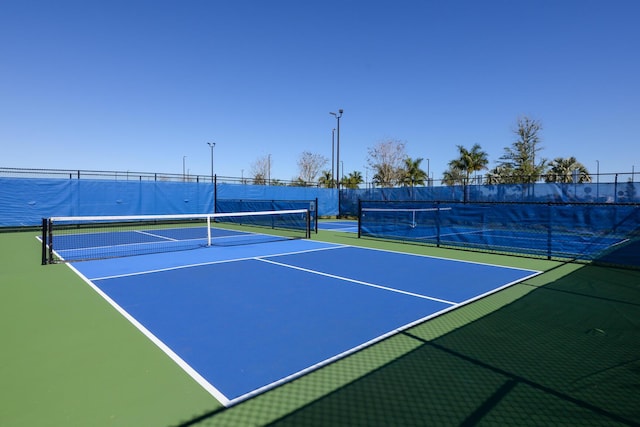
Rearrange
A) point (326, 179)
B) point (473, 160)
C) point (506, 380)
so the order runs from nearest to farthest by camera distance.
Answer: point (506, 380)
point (473, 160)
point (326, 179)

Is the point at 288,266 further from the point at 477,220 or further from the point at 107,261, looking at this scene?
the point at 477,220

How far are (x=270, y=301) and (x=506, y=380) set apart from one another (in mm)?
3535

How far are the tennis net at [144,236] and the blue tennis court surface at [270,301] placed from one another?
49.0 inches

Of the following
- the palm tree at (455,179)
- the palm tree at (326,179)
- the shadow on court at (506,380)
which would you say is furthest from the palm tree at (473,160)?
the shadow on court at (506,380)

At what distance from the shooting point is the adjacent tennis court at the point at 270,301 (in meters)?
3.85

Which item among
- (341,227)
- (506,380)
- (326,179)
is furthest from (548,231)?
(326,179)

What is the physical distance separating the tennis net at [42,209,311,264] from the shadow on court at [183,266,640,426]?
7.94m

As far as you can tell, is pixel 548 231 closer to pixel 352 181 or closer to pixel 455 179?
pixel 455 179

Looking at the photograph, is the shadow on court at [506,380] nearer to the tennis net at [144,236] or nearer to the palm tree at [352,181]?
the tennis net at [144,236]

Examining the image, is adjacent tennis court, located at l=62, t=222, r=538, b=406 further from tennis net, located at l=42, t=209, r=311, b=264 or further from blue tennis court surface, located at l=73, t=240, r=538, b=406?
tennis net, located at l=42, t=209, r=311, b=264

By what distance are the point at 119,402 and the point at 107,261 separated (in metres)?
7.64

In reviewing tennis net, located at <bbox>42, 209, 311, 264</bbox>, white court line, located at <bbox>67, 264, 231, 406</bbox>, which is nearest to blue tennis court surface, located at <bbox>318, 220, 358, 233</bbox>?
tennis net, located at <bbox>42, 209, 311, 264</bbox>

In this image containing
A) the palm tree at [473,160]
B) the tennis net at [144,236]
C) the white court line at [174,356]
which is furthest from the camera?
the palm tree at [473,160]

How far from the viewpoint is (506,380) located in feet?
11.3
